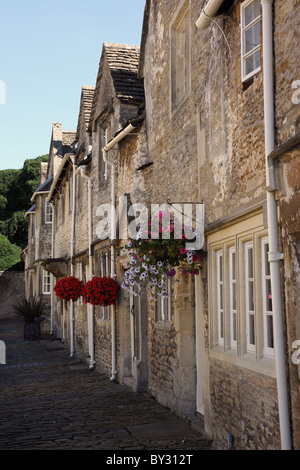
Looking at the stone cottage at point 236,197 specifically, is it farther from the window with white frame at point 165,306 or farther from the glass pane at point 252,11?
the window with white frame at point 165,306

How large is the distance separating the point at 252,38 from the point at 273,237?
230 centimetres

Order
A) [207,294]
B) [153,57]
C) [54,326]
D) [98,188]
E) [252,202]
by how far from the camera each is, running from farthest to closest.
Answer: [54,326]
[98,188]
[153,57]
[207,294]
[252,202]

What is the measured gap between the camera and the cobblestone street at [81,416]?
7117 mm

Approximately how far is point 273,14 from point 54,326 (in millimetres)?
21704

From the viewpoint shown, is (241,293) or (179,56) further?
(179,56)

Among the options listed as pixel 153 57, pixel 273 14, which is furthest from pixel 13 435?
pixel 153 57

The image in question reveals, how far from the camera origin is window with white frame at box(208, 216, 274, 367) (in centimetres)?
580

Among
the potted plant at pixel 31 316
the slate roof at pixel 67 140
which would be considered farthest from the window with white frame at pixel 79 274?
the slate roof at pixel 67 140

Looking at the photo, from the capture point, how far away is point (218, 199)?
7.01m

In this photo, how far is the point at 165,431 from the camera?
7.63 meters

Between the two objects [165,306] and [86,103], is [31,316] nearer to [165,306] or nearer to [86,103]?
[86,103]

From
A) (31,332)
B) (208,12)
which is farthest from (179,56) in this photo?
(31,332)
